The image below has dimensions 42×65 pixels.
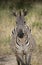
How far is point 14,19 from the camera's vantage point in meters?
13.1

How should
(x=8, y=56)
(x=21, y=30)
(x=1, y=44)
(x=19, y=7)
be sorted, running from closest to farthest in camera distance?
(x=21, y=30)
(x=8, y=56)
(x=1, y=44)
(x=19, y=7)

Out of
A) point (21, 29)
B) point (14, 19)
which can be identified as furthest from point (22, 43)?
point (14, 19)

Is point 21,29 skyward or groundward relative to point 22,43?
skyward

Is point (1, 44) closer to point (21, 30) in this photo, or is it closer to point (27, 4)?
point (21, 30)

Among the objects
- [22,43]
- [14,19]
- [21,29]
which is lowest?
[14,19]

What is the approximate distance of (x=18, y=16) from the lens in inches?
316

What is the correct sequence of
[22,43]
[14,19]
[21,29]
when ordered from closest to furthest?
[21,29], [22,43], [14,19]

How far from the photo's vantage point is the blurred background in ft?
33.7

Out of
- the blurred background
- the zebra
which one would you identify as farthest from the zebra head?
the blurred background

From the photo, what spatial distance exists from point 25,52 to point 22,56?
16 cm

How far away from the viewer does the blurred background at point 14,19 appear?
33.7 ft

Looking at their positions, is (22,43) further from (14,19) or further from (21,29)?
(14,19)

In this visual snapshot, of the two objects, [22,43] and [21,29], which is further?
[22,43]

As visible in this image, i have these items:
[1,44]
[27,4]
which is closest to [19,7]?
[27,4]
